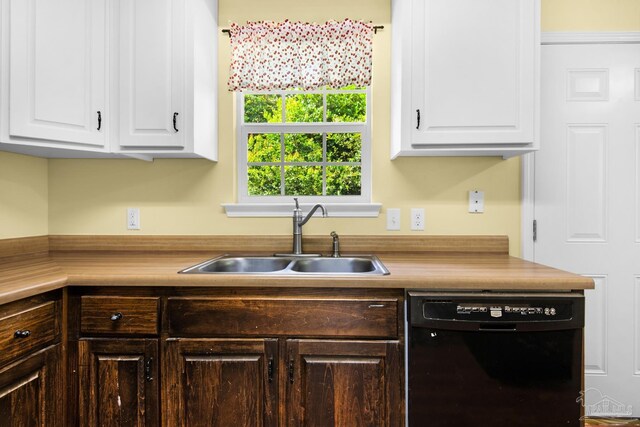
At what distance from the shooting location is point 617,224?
201cm

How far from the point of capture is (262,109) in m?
2.18

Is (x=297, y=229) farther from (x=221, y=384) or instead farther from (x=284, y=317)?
(x=221, y=384)

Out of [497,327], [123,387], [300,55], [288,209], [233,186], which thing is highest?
[300,55]

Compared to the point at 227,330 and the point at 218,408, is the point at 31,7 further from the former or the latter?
the point at 218,408

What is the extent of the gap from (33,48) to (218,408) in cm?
160

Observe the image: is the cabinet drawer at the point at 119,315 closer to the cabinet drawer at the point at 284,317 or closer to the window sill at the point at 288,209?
the cabinet drawer at the point at 284,317

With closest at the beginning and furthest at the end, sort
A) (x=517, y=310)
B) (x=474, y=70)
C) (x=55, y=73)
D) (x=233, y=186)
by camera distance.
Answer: (x=517, y=310), (x=55, y=73), (x=474, y=70), (x=233, y=186)

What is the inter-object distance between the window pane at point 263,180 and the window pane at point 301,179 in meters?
0.06

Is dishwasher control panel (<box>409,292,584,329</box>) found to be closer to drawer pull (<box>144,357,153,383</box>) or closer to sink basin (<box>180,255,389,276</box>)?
sink basin (<box>180,255,389,276</box>)

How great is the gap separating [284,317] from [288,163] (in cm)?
105

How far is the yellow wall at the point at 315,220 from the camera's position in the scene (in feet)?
6.68

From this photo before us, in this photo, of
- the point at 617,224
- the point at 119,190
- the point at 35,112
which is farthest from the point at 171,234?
the point at 617,224

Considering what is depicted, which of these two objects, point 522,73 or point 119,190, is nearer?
point 522,73

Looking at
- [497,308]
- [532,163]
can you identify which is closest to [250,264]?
[497,308]
